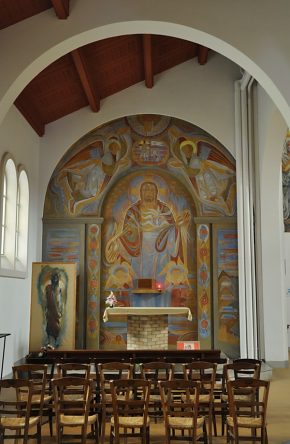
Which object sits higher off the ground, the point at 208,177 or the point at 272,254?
the point at 208,177

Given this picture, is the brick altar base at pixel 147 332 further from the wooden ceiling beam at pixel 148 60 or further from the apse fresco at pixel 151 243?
the wooden ceiling beam at pixel 148 60

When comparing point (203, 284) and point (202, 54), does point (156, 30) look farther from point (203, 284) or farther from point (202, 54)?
point (203, 284)

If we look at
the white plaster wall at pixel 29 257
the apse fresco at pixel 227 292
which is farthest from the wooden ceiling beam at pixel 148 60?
the apse fresco at pixel 227 292

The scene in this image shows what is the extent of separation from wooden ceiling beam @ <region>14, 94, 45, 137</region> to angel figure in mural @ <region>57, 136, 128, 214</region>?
4.07 feet

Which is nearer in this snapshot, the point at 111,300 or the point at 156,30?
the point at 156,30

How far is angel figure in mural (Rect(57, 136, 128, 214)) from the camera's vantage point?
14.5m

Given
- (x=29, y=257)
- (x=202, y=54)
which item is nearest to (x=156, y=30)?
(x=202, y=54)

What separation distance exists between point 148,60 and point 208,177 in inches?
142

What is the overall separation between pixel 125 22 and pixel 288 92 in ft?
9.51

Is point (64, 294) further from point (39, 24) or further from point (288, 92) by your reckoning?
point (288, 92)

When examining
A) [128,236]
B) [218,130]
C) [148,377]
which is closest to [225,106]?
[218,130]

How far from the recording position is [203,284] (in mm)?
14094

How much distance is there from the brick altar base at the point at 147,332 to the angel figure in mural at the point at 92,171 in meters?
3.82

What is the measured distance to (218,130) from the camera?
1412cm
